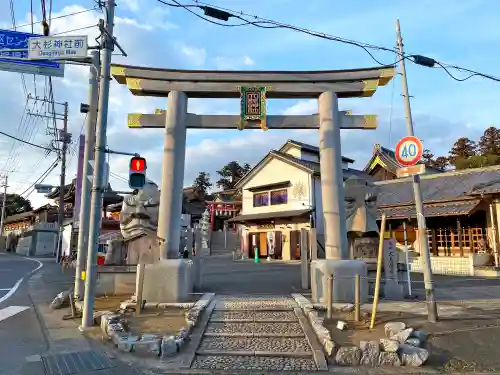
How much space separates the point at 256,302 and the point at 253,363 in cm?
368

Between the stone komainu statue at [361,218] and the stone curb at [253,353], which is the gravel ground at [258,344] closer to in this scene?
the stone curb at [253,353]

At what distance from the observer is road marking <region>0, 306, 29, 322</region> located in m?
9.62

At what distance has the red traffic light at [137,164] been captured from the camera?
28.7 feet

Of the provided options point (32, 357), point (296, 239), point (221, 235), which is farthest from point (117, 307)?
point (221, 235)

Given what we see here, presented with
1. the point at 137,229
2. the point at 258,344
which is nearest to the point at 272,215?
the point at 137,229

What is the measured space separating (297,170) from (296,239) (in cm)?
559

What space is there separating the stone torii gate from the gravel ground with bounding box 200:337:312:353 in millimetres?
3918

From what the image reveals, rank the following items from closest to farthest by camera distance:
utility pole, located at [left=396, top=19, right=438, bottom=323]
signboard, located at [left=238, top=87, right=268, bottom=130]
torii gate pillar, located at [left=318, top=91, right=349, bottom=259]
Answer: utility pole, located at [left=396, top=19, right=438, bottom=323]
torii gate pillar, located at [left=318, top=91, right=349, bottom=259]
signboard, located at [left=238, top=87, right=268, bottom=130]

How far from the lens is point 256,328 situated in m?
7.92

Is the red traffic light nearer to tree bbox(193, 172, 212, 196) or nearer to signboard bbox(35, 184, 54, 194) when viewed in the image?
signboard bbox(35, 184, 54, 194)

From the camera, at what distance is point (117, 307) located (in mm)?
10055

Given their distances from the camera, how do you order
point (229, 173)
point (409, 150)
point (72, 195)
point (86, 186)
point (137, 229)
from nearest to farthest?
point (409, 150) < point (86, 186) < point (137, 229) < point (72, 195) < point (229, 173)

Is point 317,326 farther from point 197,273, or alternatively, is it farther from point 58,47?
point 58,47

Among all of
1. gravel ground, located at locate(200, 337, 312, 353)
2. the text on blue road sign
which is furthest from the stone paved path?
the text on blue road sign
